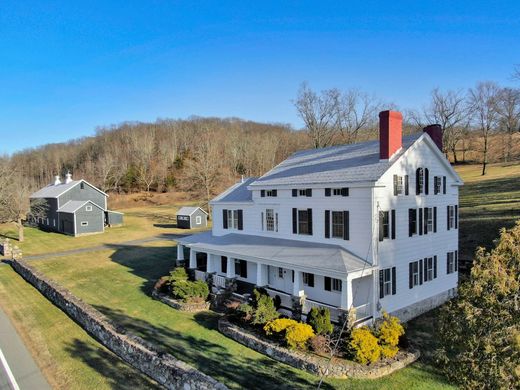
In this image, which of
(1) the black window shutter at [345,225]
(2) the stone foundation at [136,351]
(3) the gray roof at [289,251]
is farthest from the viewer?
(1) the black window shutter at [345,225]

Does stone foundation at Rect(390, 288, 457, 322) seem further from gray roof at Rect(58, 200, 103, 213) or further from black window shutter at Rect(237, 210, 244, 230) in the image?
gray roof at Rect(58, 200, 103, 213)

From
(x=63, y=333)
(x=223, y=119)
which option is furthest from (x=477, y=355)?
(x=223, y=119)

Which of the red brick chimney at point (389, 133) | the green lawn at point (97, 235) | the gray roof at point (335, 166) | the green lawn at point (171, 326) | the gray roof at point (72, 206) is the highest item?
the red brick chimney at point (389, 133)

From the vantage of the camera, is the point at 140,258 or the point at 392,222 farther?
the point at 140,258

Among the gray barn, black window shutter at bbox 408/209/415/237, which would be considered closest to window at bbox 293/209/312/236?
black window shutter at bbox 408/209/415/237

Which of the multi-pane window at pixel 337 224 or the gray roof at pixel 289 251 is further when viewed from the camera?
the multi-pane window at pixel 337 224

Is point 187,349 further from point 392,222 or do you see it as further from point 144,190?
point 144,190

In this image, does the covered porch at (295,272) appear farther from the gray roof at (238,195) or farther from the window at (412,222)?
the window at (412,222)

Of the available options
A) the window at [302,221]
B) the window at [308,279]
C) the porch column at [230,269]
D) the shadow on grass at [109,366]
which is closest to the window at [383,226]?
the window at [302,221]
